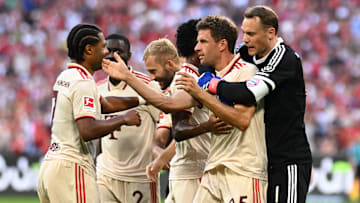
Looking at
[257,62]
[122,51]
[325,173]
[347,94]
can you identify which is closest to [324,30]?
[347,94]

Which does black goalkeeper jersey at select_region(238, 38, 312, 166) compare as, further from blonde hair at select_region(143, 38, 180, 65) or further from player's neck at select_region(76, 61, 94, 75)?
blonde hair at select_region(143, 38, 180, 65)

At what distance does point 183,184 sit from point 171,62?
1.41 meters

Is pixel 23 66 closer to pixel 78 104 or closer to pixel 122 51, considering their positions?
pixel 122 51

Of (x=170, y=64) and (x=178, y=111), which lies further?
(x=170, y=64)

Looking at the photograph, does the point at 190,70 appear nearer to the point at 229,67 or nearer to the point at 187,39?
the point at 187,39

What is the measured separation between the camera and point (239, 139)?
240 inches

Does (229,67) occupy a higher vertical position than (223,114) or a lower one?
higher

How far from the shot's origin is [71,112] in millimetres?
6293

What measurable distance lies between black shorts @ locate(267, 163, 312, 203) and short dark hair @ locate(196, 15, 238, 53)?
1297mm

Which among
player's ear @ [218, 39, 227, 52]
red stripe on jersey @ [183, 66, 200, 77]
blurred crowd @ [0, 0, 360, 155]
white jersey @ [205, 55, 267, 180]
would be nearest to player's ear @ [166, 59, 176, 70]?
red stripe on jersey @ [183, 66, 200, 77]

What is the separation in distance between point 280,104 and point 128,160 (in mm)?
2541

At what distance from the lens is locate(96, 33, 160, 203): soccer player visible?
25.8 ft

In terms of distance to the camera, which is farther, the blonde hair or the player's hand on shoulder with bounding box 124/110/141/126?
the blonde hair

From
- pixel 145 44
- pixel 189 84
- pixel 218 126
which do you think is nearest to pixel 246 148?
pixel 218 126
